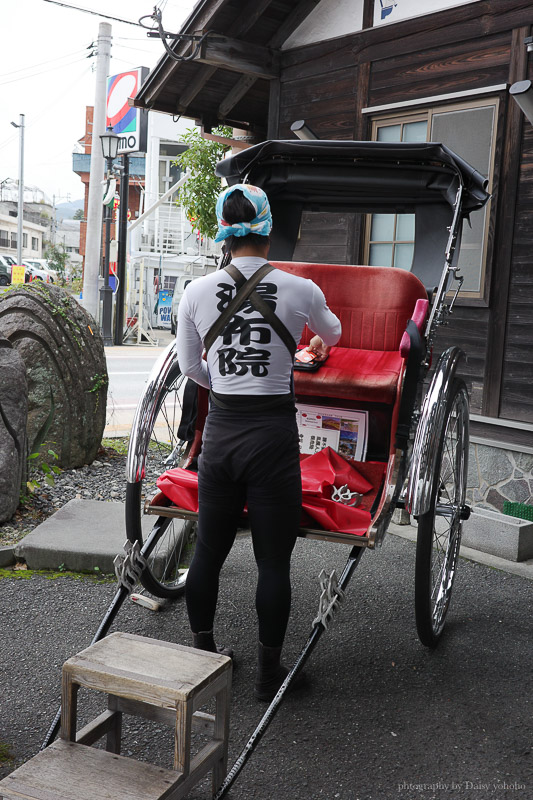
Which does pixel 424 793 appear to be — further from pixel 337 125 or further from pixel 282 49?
pixel 282 49

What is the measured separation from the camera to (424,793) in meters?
2.26

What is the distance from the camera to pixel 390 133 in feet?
19.9

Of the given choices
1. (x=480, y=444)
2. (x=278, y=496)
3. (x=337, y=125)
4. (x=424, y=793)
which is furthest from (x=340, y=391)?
(x=337, y=125)

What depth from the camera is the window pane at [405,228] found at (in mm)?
5941

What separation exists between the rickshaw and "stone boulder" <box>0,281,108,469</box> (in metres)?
1.64

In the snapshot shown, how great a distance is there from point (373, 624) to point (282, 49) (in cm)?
545

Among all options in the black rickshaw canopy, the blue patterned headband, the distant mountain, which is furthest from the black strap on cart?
the distant mountain

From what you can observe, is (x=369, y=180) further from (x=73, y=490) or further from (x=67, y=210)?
(x=67, y=210)

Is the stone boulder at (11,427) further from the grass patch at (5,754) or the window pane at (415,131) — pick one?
the window pane at (415,131)

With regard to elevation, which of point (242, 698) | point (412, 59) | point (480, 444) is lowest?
point (242, 698)

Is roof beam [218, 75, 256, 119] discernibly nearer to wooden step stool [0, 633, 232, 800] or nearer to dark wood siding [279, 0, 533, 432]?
dark wood siding [279, 0, 533, 432]

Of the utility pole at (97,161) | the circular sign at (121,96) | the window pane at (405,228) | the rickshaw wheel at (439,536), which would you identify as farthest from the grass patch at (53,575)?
the circular sign at (121,96)

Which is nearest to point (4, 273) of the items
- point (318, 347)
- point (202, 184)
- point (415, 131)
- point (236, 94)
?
point (202, 184)

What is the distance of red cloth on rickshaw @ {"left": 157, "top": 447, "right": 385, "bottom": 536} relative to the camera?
9.28 ft
